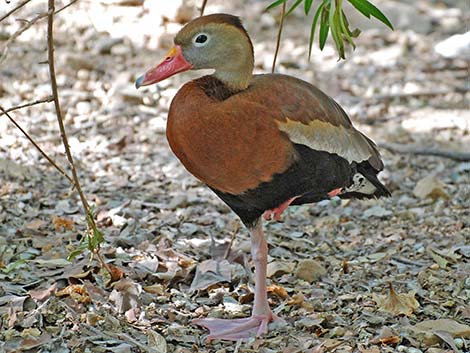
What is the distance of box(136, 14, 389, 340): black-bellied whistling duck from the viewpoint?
9.66 ft

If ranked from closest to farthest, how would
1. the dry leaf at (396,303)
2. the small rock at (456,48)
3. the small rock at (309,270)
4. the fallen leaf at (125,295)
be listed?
1. the fallen leaf at (125,295)
2. the dry leaf at (396,303)
3. the small rock at (309,270)
4. the small rock at (456,48)

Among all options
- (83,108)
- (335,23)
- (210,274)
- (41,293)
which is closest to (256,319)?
(210,274)

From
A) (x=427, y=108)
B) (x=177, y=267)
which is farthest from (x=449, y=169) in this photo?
(x=177, y=267)

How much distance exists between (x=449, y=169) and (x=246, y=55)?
2.54m

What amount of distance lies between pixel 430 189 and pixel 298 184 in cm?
195

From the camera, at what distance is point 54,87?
3.01 meters

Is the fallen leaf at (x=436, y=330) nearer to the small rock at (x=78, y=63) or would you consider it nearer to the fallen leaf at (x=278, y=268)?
the fallen leaf at (x=278, y=268)

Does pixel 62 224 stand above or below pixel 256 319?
above

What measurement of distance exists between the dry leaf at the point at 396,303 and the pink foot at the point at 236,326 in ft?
1.43

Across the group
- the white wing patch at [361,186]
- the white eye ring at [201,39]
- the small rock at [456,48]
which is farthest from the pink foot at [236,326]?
the small rock at [456,48]

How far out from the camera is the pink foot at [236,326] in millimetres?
3146

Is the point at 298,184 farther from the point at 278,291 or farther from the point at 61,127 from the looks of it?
the point at 61,127

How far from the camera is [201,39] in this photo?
307cm

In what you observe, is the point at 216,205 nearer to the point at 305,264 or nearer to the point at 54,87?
the point at 305,264
